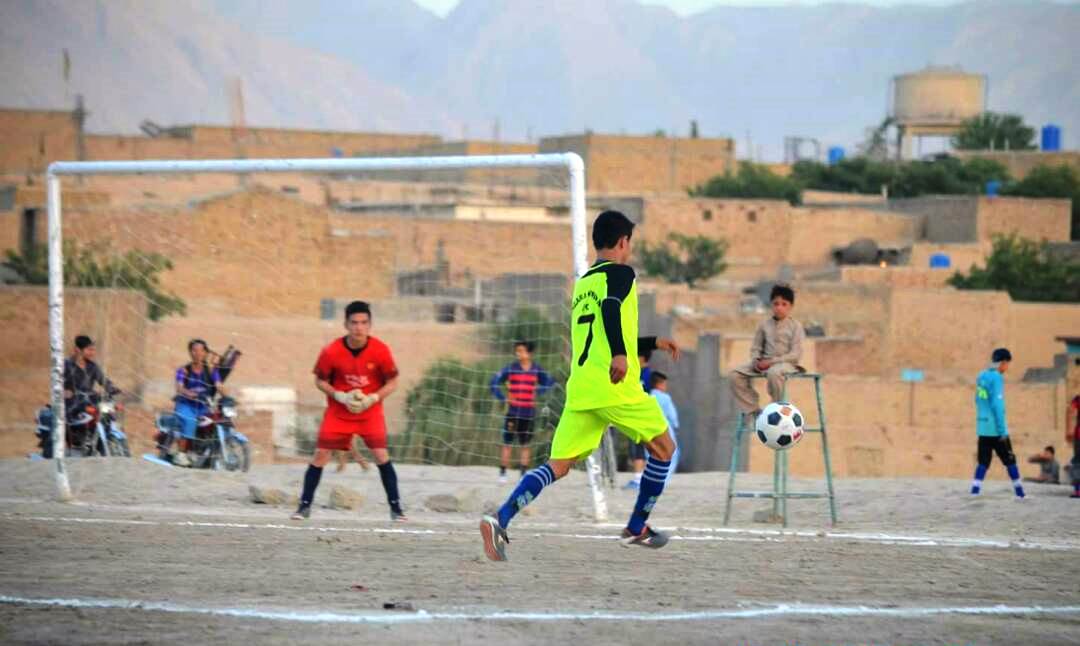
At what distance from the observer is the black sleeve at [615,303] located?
960 cm

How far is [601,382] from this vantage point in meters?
9.69

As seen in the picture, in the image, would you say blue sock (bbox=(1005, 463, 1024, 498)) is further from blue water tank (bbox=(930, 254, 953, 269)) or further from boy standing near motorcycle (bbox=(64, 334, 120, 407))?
blue water tank (bbox=(930, 254, 953, 269))

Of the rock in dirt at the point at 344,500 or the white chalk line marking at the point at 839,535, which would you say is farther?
the rock in dirt at the point at 344,500

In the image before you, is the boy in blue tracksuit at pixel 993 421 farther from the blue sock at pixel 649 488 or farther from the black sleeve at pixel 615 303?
the black sleeve at pixel 615 303

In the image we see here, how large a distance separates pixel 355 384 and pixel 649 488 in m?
3.41

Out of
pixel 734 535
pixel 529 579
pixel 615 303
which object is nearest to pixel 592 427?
pixel 615 303

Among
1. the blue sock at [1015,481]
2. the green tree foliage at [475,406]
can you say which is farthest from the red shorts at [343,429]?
the blue sock at [1015,481]

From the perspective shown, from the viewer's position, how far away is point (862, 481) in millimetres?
18562

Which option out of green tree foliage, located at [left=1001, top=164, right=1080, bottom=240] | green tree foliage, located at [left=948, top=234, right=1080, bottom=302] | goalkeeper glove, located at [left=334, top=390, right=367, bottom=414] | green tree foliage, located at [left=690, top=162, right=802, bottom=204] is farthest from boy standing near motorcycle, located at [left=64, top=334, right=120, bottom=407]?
green tree foliage, located at [left=1001, top=164, right=1080, bottom=240]

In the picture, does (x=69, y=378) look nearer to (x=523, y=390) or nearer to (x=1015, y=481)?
(x=523, y=390)

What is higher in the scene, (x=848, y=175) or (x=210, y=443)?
(x=848, y=175)

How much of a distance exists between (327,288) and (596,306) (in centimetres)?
3590

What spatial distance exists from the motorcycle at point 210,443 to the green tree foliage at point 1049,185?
5943cm

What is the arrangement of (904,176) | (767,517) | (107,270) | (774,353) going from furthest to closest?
(904,176)
(107,270)
(767,517)
(774,353)
